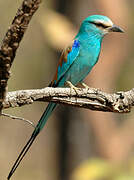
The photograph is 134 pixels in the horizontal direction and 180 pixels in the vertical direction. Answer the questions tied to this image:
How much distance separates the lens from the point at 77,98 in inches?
114

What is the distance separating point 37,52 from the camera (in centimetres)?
1196

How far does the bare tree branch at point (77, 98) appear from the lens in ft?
8.51

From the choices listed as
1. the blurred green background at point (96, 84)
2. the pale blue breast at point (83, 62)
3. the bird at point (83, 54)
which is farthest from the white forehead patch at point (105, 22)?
the blurred green background at point (96, 84)

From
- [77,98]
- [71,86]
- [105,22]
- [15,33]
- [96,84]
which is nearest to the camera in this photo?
[15,33]

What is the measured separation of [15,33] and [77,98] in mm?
1024

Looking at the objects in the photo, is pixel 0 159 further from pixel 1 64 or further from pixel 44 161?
pixel 1 64

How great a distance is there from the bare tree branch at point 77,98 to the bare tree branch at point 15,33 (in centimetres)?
51

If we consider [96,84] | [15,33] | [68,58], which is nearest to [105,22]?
[68,58]

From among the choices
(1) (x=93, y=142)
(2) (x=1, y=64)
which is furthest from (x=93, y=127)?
(2) (x=1, y=64)

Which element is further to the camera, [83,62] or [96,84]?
[96,84]

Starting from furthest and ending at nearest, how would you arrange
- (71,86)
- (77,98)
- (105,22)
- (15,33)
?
(105,22), (71,86), (77,98), (15,33)

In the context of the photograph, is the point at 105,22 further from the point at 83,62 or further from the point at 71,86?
the point at 71,86

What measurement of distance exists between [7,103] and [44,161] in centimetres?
1028

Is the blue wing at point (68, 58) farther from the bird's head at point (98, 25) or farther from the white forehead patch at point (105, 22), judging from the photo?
the white forehead patch at point (105, 22)
